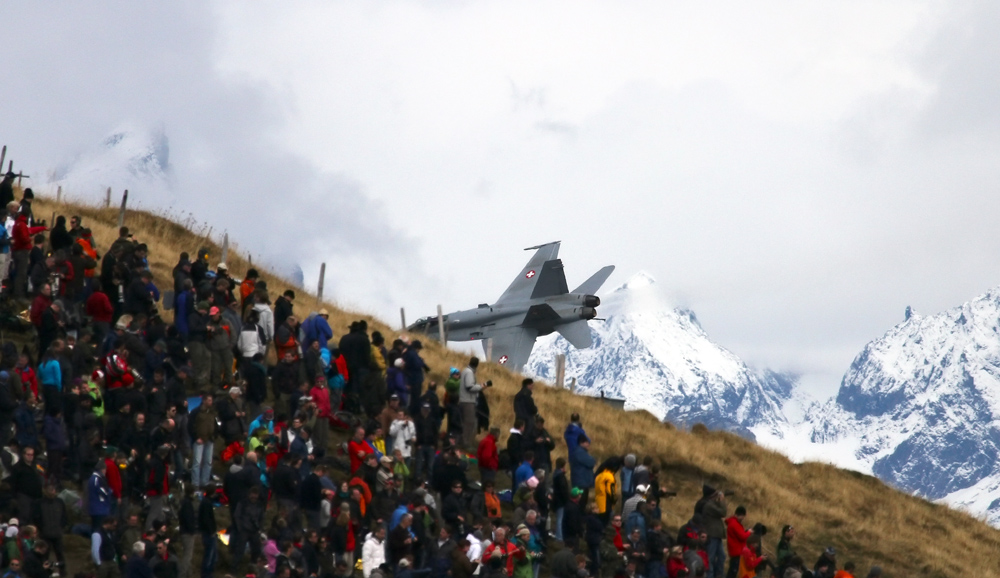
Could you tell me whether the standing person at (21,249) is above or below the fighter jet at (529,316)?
below

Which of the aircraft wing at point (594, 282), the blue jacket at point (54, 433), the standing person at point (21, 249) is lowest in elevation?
the blue jacket at point (54, 433)

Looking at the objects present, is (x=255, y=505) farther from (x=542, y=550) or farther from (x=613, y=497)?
(x=613, y=497)

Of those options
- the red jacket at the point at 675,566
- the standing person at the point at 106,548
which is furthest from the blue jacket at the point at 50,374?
the red jacket at the point at 675,566

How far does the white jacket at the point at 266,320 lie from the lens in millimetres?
24812

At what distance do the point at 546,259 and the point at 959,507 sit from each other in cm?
1724

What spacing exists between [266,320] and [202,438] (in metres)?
4.10

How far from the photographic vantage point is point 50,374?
68.2 feet

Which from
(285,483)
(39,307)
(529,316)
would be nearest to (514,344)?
(529,316)

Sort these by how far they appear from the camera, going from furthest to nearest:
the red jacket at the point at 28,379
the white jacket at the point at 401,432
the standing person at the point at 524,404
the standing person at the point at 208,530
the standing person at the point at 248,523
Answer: the standing person at the point at 524,404 → the white jacket at the point at 401,432 → the red jacket at the point at 28,379 → the standing person at the point at 248,523 → the standing person at the point at 208,530

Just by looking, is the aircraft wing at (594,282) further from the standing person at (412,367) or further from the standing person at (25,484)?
the standing person at (25,484)

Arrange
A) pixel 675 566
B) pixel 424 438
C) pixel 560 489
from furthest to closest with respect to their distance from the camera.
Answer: pixel 424 438 → pixel 560 489 → pixel 675 566

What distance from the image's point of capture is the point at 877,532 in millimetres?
33594

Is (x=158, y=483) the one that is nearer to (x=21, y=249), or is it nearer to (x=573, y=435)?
(x=573, y=435)

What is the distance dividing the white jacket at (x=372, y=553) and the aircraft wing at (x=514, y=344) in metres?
28.4
